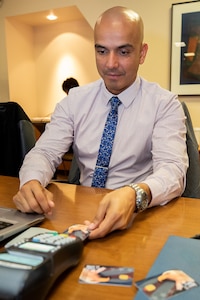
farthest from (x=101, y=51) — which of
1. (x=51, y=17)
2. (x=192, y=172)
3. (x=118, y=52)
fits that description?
(x=51, y=17)

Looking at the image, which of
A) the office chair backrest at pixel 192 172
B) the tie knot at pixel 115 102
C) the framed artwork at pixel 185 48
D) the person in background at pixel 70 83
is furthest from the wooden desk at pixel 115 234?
the person in background at pixel 70 83

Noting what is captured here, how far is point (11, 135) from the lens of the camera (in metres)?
1.74

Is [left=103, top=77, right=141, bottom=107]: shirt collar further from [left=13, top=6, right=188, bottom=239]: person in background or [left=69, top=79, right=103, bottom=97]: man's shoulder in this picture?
[left=69, top=79, right=103, bottom=97]: man's shoulder

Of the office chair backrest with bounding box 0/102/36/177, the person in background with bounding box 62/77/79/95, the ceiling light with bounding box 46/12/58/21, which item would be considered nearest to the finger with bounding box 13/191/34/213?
the office chair backrest with bounding box 0/102/36/177

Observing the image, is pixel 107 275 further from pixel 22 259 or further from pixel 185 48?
pixel 185 48

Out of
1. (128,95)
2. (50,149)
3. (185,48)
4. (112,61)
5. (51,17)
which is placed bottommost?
(50,149)

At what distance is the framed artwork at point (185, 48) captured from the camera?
9.14 feet

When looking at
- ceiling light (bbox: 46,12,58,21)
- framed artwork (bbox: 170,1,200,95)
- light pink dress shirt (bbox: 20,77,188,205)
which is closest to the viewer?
light pink dress shirt (bbox: 20,77,188,205)

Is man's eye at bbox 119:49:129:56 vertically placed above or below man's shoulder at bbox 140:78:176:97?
above

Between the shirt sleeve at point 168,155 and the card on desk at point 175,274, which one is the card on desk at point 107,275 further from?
the shirt sleeve at point 168,155

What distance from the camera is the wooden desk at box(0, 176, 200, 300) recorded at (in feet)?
1.56

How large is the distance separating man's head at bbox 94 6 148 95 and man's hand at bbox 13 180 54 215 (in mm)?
623

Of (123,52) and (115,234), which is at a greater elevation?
(123,52)

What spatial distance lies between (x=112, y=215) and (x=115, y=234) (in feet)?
0.16
